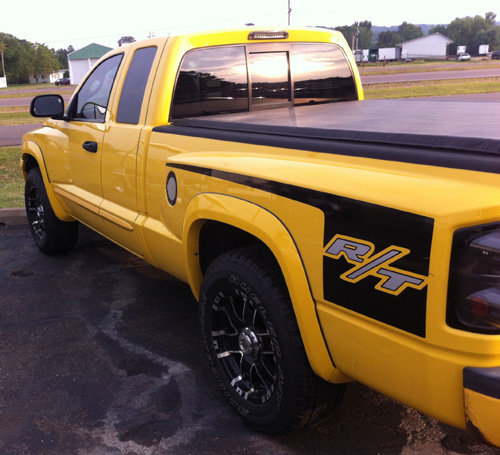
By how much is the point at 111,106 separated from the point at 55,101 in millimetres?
893

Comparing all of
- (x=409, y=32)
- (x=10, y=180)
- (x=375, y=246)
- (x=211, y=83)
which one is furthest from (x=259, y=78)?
(x=409, y=32)

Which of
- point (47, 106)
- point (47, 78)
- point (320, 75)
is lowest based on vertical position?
point (47, 78)

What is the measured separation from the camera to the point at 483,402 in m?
1.67

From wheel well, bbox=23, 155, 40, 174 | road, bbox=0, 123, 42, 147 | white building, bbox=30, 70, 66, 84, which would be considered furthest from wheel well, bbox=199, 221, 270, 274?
white building, bbox=30, 70, 66, 84

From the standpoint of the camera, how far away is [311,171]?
7.06 feet

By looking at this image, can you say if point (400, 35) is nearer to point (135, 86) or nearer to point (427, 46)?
point (427, 46)

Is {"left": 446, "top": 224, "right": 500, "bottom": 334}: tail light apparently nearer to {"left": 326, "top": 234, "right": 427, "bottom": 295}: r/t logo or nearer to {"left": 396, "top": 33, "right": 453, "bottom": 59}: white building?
{"left": 326, "top": 234, "right": 427, "bottom": 295}: r/t logo

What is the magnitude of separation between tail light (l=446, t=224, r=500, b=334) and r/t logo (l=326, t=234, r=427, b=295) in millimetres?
105

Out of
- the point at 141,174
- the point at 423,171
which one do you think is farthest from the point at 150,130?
the point at 423,171

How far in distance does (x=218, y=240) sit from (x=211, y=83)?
1.23 meters

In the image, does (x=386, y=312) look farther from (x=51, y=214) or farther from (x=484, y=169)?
(x=51, y=214)

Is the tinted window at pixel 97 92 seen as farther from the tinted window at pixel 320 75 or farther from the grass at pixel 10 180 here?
the grass at pixel 10 180

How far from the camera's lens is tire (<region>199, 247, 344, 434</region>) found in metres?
2.33

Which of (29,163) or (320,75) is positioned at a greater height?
(320,75)
